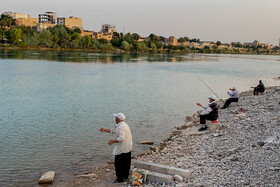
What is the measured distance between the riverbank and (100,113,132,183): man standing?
0.75 metres

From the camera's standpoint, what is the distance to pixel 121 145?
7.91m

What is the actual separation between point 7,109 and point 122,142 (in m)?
16.1

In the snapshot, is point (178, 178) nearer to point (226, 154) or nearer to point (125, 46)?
point (226, 154)

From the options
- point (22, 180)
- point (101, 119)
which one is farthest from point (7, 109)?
point (22, 180)

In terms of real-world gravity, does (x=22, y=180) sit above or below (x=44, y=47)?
below

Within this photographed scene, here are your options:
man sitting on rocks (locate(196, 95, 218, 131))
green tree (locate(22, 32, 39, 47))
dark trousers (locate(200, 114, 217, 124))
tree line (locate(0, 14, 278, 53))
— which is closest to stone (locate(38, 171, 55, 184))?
man sitting on rocks (locate(196, 95, 218, 131))

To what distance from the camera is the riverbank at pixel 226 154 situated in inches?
295

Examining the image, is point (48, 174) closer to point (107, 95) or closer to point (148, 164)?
point (148, 164)

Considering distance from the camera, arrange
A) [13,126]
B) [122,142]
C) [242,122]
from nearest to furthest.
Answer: [122,142], [242,122], [13,126]

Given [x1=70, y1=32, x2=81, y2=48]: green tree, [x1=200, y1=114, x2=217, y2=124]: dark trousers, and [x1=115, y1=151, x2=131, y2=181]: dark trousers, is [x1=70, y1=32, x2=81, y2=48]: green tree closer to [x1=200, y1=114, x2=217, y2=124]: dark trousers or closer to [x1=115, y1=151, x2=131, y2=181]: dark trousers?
[x1=200, y1=114, x2=217, y2=124]: dark trousers

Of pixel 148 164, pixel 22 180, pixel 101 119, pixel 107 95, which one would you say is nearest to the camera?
pixel 148 164

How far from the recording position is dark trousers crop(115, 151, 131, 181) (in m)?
8.14

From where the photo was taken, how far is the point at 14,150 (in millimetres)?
12555

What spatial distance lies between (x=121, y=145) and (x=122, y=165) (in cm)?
79
